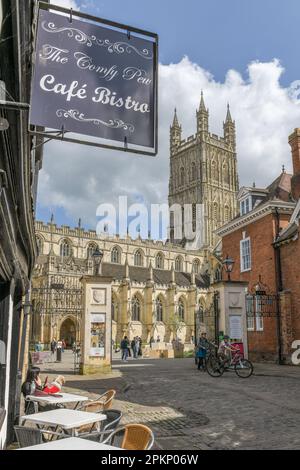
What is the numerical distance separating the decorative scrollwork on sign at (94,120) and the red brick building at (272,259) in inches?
717

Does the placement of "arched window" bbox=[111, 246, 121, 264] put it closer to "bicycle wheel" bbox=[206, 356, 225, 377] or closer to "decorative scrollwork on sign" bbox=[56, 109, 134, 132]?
"bicycle wheel" bbox=[206, 356, 225, 377]

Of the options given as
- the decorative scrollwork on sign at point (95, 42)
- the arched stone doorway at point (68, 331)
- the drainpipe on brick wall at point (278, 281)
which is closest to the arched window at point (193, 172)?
the arched stone doorway at point (68, 331)

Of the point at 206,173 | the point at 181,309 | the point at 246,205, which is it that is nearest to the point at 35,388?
the point at 246,205

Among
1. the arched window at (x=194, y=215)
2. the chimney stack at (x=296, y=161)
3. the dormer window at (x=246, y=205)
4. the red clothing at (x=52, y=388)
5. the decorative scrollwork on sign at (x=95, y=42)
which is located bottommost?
the red clothing at (x=52, y=388)

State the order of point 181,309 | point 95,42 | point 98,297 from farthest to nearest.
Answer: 1. point 181,309
2. point 98,297
3. point 95,42

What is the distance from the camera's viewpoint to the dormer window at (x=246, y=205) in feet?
86.2

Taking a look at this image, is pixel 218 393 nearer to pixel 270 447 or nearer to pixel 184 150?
pixel 270 447

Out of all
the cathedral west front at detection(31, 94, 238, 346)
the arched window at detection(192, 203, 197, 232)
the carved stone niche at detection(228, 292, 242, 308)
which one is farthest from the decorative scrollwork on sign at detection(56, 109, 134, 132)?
the arched window at detection(192, 203, 197, 232)

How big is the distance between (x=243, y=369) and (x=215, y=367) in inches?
41.7

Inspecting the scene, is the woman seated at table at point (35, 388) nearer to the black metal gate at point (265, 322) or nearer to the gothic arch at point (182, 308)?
the black metal gate at point (265, 322)

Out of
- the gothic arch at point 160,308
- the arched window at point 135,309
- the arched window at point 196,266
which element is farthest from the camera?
the arched window at point 196,266

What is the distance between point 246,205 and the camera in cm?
2662

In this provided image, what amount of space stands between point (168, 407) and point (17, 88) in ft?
29.9

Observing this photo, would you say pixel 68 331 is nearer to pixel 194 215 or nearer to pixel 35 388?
pixel 35 388
